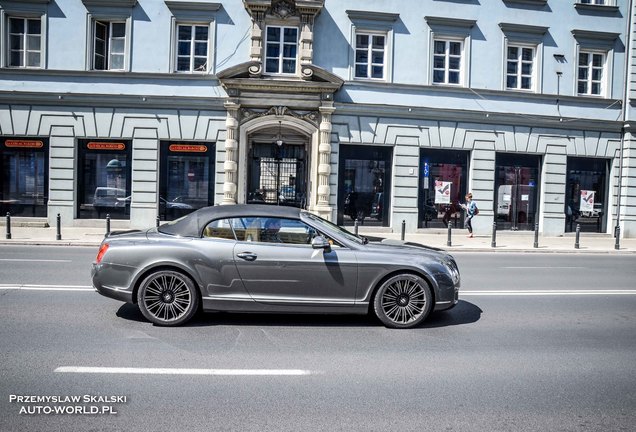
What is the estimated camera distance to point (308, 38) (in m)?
20.9

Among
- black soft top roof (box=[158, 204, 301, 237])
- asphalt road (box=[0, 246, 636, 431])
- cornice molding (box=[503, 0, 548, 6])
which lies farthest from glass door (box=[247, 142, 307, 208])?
black soft top roof (box=[158, 204, 301, 237])

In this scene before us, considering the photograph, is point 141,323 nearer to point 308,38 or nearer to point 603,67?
point 308,38

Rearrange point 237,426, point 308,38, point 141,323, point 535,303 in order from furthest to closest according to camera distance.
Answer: point 308,38 → point 535,303 → point 141,323 → point 237,426

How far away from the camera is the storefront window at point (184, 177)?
840 inches

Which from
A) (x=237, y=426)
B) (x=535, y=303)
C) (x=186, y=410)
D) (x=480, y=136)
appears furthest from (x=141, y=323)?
(x=480, y=136)

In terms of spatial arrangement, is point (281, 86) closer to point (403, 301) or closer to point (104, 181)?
point (104, 181)

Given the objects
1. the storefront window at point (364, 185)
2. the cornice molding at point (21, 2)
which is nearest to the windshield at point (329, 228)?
the storefront window at point (364, 185)

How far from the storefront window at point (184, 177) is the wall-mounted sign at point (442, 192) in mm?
9375

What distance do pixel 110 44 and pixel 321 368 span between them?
787 inches

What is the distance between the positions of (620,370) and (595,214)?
20.8 m

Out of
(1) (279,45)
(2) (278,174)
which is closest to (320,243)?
(2) (278,174)

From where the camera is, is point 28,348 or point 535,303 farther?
point 535,303

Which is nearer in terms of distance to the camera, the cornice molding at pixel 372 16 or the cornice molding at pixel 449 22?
the cornice molding at pixel 372 16

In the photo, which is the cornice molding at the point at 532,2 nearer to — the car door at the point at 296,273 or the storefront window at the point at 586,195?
the storefront window at the point at 586,195
